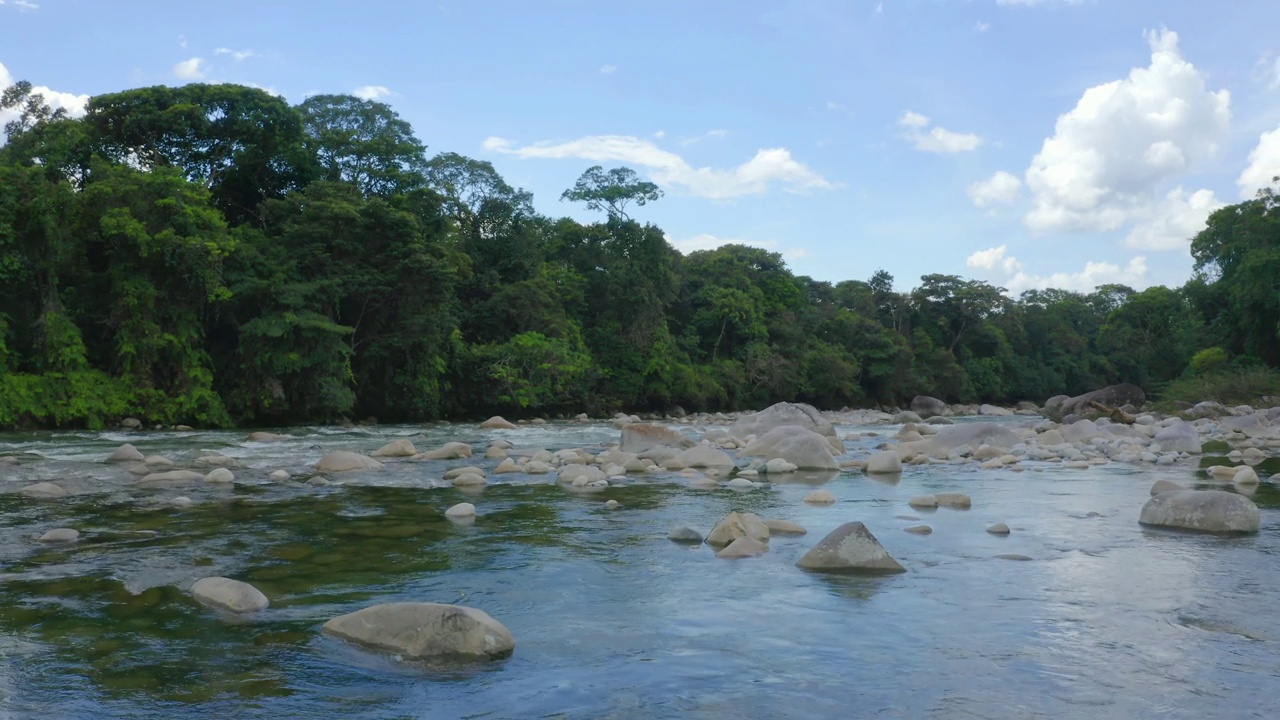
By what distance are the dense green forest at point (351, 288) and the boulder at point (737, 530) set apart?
19.0 metres

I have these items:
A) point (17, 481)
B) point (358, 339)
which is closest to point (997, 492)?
point (17, 481)

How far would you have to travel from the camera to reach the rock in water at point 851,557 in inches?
229

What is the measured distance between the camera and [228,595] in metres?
4.82

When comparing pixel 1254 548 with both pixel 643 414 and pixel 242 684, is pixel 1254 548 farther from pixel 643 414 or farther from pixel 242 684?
pixel 643 414

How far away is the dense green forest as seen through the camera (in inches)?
845

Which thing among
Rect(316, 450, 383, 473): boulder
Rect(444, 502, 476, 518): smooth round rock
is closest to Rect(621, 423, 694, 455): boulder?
Rect(316, 450, 383, 473): boulder

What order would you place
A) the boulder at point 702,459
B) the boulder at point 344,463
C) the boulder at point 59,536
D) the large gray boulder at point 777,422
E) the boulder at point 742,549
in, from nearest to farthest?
the boulder at point 742,549 < the boulder at point 59,536 < the boulder at point 344,463 < the boulder at point 702,459 < the large gray boulder at point 777,422

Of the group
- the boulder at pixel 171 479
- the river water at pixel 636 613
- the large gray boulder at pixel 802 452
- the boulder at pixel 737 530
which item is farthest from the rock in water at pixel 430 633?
the large gray boulder at pixel 802 452

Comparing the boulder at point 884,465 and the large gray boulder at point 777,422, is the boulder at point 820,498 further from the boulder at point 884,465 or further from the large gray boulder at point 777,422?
the large gray boulder at point 777,422

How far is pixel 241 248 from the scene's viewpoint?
24.3 metres

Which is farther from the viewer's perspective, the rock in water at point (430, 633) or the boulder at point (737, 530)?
the boulder at point (737, 530)

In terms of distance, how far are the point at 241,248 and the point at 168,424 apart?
5250mm

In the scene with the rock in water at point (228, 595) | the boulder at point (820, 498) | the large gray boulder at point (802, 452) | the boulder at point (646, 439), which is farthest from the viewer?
the boulder at point (646, 439)

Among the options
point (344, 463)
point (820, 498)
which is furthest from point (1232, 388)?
point (344, 463)
